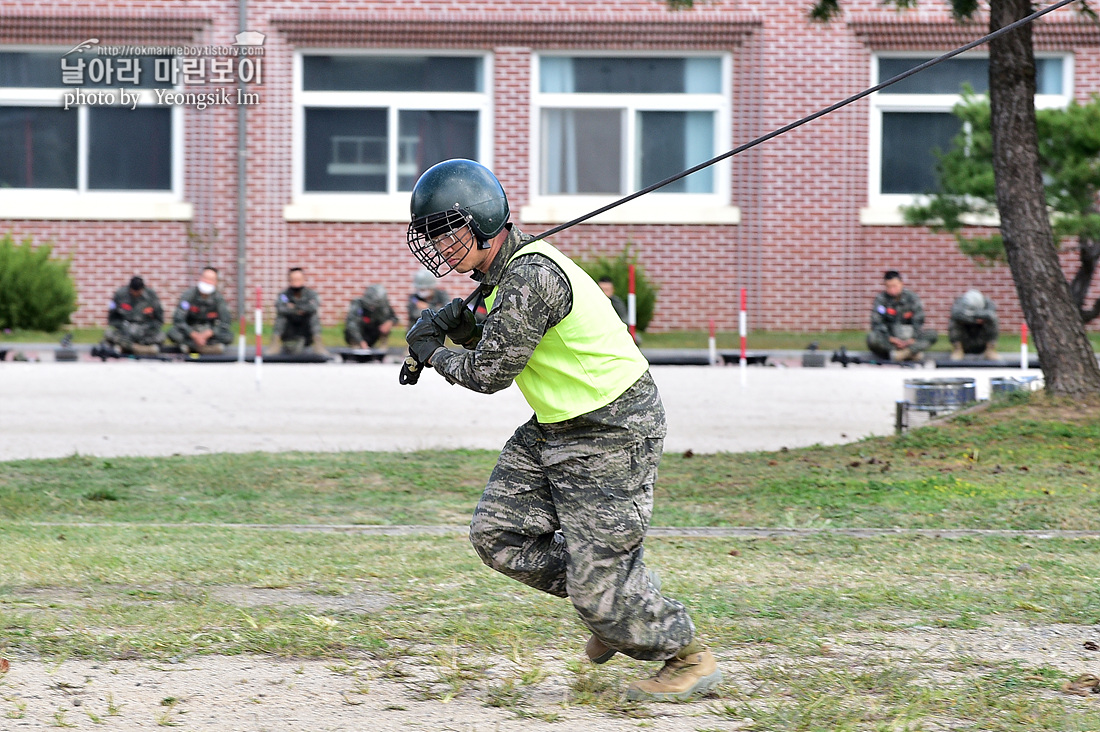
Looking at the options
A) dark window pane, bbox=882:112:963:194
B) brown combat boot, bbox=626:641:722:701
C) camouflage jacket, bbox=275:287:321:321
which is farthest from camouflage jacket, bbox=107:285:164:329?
brown combat boot, bbox=626:641:722:701

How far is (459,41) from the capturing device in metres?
23.1

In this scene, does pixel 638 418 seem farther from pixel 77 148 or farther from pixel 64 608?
pixel 77 148

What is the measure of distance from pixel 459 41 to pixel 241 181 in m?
4.17

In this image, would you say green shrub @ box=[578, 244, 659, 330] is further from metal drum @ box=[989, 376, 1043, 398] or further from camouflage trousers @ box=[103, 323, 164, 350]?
metal drum @ box=[989, 376, 1043, 398]

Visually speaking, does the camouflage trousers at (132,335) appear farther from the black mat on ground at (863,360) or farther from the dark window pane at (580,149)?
the black mat on ground at (863,360)

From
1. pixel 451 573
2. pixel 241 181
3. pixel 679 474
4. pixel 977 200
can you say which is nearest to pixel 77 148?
pixel 241 181

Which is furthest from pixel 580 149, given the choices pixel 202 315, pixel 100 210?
pixel 100 210

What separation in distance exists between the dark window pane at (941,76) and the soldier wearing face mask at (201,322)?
11203 mm

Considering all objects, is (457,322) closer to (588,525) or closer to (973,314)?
(588,525)

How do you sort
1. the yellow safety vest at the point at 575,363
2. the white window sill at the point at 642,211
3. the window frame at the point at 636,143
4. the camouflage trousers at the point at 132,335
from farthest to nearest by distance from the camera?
the window frame at the point at 636,143, the white window sill at the point at 642,211, the camouflage trousers at the point at 132,335, the yellow safety vest at the point at 575,363

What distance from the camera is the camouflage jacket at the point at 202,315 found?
19844 millimetres

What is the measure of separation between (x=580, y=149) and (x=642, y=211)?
Result: 1651 mm

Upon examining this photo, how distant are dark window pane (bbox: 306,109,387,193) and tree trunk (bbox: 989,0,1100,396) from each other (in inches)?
578

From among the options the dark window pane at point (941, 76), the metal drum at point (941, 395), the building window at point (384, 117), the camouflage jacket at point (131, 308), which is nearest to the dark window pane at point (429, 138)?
the building window at point (384, 117)
